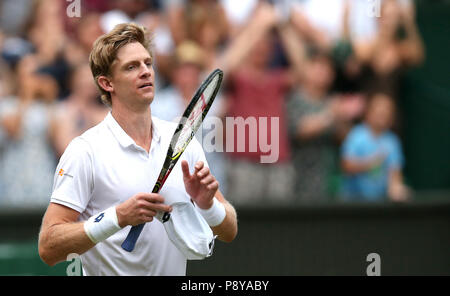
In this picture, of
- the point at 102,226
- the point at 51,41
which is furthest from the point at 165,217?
the point at 51,41

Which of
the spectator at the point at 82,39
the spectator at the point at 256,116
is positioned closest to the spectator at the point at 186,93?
the spectator at the point at 256,116

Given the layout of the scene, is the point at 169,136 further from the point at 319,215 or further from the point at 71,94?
the point at 319,215

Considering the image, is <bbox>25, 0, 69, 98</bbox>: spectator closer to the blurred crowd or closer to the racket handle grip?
the blurred crowd

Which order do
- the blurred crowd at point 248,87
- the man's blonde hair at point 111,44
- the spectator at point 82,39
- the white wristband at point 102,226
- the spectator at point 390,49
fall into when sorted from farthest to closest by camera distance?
the spectator at point 390,49, the spectator at point 82,39, the blurred crowd at point 248,87, the man's blonde hair at point 111,44, the white wristband at point 102,226

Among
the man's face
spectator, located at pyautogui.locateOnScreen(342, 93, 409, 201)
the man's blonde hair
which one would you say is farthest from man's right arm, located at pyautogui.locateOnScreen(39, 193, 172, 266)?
spectator, located at pyautogui.locateOnScreen(342, 93, 409, 201)

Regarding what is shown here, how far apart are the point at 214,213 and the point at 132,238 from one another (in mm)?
410

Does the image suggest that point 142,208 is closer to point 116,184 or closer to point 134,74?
point 116,184

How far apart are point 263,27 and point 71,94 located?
6.68 ft

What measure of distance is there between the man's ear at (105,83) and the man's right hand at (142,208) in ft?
2.06

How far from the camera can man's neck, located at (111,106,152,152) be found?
4074 mm

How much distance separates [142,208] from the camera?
12.0ft

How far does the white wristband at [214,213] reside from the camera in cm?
397

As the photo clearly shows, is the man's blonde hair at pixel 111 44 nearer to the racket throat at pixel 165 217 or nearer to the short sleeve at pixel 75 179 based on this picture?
the short sleeve at pixel 75 179

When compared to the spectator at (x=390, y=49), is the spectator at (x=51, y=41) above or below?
below
